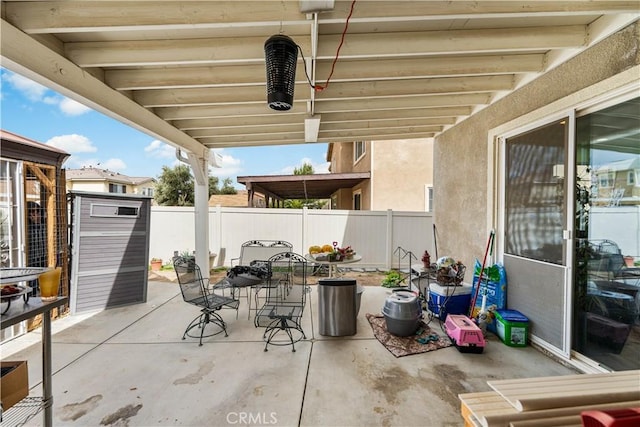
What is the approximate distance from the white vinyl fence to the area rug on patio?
12.4 feet

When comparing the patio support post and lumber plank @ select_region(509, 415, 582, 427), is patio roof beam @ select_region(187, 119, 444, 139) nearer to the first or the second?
the patio support post

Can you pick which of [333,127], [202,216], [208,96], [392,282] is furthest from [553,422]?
[202,216]

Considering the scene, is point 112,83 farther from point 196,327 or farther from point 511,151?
point 511,151

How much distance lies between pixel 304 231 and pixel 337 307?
4229mm

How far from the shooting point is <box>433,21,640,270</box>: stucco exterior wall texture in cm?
231

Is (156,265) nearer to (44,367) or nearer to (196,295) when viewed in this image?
(196,295)

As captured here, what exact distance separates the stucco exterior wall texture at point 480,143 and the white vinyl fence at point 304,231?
2109mm

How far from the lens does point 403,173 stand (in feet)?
27.6

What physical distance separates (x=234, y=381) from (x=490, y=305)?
10.2ft

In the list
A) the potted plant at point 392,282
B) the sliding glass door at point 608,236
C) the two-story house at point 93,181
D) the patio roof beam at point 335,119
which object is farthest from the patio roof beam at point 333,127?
the two-story house at point 93,181

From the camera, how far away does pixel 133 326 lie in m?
3.72

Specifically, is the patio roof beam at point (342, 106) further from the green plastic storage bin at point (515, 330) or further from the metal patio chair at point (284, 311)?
the green plastic storage bin at point (515, 330)

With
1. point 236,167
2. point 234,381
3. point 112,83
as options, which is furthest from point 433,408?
point 236,167

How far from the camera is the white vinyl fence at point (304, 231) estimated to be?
7375 millimetres
